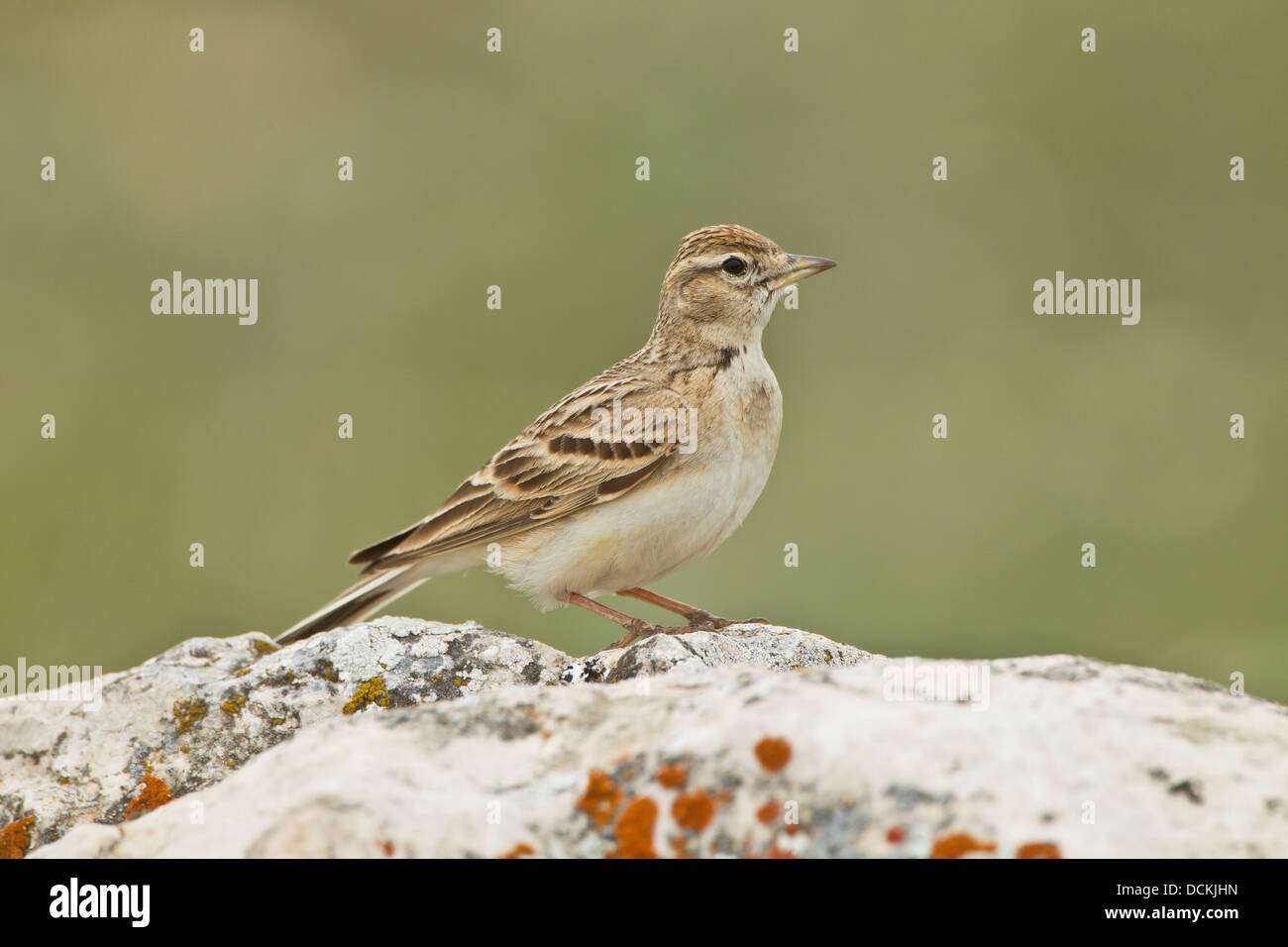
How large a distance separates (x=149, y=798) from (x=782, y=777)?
8.12 ft

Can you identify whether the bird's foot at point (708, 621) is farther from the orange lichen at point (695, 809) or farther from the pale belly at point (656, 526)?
the orange lichen at point (695, 809)

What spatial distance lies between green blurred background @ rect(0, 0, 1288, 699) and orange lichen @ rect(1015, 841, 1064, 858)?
20.8ft

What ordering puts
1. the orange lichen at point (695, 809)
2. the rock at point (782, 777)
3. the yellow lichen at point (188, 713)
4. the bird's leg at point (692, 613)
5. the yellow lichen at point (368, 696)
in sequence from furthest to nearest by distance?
the bird's leg at point (692, 613) → the yellow lichen at point (368, 696) → the yellow lichen at point (188, 713) → the orange lichen at point (695, 809) → the rock at point (782, 777)

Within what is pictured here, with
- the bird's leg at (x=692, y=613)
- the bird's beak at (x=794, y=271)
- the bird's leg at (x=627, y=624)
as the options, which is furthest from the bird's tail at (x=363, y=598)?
the bird's beak at (x=794, y=271)

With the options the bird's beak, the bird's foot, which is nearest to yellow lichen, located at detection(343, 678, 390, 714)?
the bird's foot

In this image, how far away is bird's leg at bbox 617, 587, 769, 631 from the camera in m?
6.22

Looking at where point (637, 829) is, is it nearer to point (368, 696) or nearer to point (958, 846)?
point (958, 846)

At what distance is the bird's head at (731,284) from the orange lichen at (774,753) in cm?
Answer: 467

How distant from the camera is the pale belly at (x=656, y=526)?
662cm

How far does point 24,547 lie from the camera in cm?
1081

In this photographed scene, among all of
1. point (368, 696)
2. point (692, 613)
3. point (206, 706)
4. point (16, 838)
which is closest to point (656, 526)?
point (692, 613)

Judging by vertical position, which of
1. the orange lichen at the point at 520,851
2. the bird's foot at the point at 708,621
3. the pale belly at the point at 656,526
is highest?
the pale belly at the point at 656,526

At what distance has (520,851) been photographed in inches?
118

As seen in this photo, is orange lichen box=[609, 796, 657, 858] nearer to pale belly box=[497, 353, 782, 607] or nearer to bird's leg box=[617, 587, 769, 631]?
bird's leg box=[617, 587, 769, 631]
